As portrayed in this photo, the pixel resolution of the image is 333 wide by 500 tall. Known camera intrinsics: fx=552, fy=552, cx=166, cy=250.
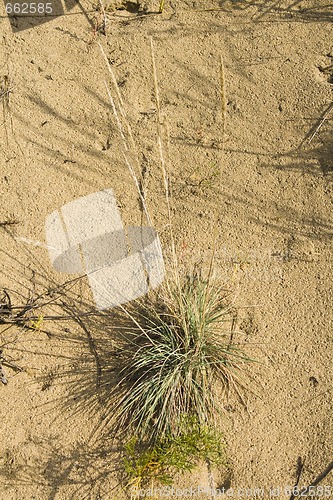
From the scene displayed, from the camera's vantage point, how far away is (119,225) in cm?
264

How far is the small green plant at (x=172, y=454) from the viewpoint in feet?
7.00

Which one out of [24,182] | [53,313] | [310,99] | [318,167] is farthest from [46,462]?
[310,99]

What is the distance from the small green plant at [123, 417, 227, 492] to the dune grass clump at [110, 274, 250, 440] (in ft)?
0.16

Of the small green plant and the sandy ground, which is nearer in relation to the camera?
the small green plant

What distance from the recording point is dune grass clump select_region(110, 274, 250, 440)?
2.22 meters

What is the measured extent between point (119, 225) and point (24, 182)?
0.53 m

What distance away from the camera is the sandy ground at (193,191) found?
2.30 metres

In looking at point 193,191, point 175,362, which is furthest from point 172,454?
point 193,191

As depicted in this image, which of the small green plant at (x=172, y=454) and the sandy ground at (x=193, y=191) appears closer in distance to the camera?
the small green plant at (x=172, y=454)

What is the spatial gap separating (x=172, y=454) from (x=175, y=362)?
1.17ft

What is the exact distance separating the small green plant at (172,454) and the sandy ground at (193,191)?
3.2 inches

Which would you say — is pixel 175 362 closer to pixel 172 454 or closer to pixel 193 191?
pixel 172 454

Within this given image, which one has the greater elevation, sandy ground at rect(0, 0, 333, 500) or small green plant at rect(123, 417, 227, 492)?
sandy ground at rect(0, 0, 333, 500)

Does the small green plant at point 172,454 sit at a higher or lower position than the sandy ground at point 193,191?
lower
